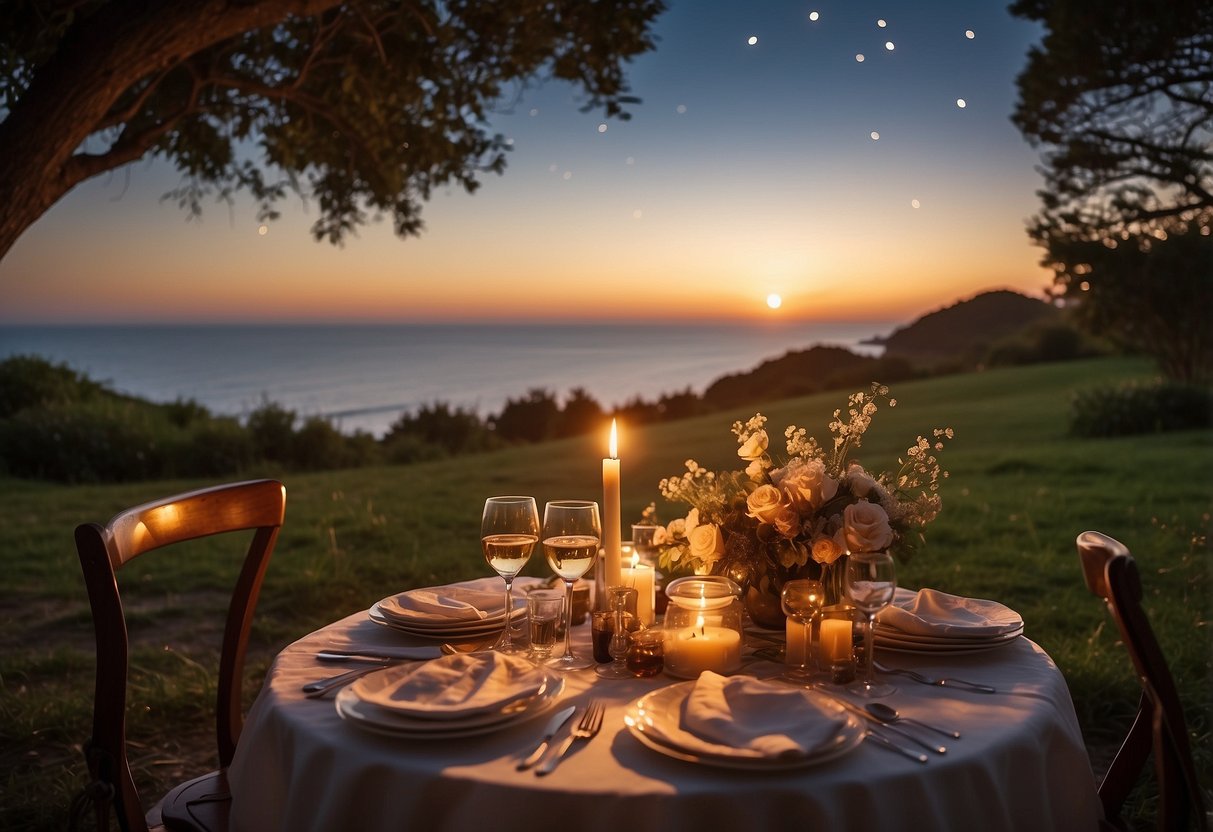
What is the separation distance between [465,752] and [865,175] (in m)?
6.17

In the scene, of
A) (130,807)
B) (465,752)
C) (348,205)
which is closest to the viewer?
(465,752)

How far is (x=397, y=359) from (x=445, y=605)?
4815 cm

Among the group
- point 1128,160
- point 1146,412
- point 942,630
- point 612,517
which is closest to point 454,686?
point 612,517

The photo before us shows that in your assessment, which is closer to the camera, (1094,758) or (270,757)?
(270,757)

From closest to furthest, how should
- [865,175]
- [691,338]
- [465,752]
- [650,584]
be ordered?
[465,752] → [650,584] → [865,175] → [691,338]

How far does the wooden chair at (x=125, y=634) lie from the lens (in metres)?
1.70

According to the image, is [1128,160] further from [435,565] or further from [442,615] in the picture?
[442,615]

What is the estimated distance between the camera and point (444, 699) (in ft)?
4.68

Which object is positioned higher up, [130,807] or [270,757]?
[270,757]

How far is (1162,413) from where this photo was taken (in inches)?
500

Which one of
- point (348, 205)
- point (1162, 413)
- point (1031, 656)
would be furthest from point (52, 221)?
point (1162, 413)

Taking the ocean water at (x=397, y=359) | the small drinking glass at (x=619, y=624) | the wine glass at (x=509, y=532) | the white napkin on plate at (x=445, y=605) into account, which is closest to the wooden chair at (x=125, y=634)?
the white napkin on plate at (x=445, y=605)

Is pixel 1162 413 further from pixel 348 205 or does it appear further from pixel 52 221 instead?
pixel 52 221

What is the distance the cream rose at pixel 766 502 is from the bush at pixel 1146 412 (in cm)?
1280
